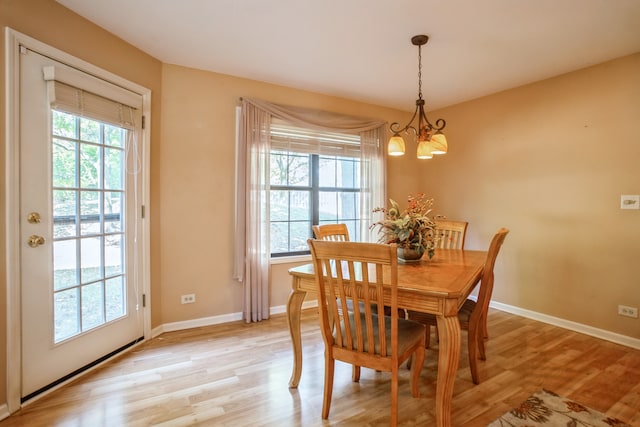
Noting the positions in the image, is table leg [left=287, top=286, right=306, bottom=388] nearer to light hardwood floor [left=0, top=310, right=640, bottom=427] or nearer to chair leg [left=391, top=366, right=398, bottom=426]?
light hardwood floor [left=0, top=310, right=640, bottom=427]

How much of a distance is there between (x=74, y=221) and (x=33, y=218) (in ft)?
0.86

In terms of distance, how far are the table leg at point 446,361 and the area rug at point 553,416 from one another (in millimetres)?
346

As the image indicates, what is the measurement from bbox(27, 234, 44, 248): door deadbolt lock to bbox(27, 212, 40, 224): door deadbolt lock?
9 cm

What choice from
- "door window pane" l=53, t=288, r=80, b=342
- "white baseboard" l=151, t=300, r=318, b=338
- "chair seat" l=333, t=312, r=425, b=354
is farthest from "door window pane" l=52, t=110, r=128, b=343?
"chair seat" l=333, t=312, r=425, b=354

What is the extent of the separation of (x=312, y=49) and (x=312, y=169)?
1.42 metres

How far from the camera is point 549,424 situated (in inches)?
66.5

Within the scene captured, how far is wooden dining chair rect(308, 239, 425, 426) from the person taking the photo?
1.48 meters

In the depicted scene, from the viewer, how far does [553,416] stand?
1.75 m

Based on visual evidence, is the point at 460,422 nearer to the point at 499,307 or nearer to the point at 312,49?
the point at 499,307

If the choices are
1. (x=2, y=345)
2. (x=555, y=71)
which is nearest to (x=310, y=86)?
(x=555, y=71)

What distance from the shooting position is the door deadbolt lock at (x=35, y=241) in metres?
1.86

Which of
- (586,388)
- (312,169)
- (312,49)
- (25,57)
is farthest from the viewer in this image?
(312,169)

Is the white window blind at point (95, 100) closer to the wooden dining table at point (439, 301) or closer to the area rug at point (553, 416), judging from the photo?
the wooden dining table at point (439, 301)

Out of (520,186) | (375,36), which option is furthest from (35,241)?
(520,186)
